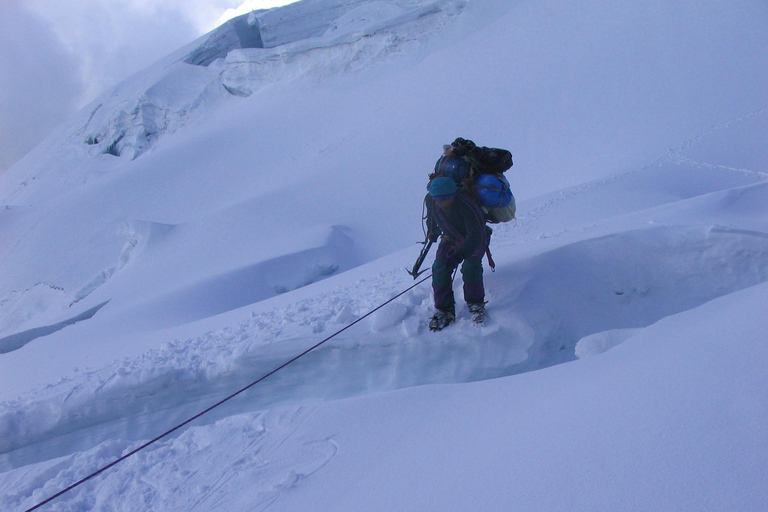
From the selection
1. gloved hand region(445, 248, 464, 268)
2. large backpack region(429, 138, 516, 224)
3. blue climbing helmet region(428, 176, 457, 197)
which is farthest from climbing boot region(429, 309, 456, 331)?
blue climbing helmet region(428, 176, 457, 197)

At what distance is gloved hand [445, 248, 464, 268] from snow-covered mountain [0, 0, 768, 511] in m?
0.42

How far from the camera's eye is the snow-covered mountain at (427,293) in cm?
177

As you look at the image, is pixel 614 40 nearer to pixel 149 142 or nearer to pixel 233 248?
pixel 233 248

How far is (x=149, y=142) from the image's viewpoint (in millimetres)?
21469

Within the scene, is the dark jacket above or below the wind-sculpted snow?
above

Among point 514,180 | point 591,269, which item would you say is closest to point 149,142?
point 514,180

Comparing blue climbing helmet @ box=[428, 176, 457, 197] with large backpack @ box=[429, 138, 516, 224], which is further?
large backpack @ box=[429, 138, 516, 224]

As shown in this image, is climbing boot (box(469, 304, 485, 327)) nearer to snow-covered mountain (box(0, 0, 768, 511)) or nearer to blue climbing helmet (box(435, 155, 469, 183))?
snow-covered mountain (box(0, 0, 768, 511))

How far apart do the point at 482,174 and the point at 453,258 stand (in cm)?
58

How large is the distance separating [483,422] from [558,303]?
1579 mm

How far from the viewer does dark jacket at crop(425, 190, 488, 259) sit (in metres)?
3.26

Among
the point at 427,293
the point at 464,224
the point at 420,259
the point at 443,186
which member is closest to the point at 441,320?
the point at 427,293

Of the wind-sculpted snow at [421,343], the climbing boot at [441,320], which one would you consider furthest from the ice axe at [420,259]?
the climbing boot at [441,320]

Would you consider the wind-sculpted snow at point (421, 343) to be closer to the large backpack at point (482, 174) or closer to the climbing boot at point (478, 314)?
the climbing boot at point (478, 314)
